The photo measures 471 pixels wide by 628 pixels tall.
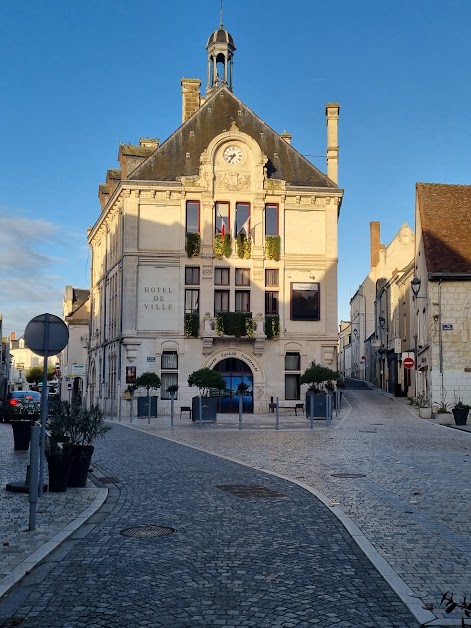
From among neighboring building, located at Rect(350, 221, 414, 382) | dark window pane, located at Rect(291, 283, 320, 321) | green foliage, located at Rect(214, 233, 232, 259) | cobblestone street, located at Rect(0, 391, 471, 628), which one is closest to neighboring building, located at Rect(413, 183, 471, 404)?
dark window pane, located at Rect(291, 283, 320, 321)

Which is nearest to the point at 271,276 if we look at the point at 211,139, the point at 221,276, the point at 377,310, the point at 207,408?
the point at 221,276

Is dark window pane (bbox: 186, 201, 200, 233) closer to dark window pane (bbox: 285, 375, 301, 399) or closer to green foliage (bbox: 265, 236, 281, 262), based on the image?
green foliage (bbox: 265, 236, 281, 262)

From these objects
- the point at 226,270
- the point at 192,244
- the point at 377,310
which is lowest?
the point at 226,270

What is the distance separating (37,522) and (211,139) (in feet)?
127

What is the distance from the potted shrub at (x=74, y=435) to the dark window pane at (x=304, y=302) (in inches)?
1261

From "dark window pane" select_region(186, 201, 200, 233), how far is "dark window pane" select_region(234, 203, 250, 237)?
2200 millimetres

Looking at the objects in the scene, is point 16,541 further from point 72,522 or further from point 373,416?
point 373,416

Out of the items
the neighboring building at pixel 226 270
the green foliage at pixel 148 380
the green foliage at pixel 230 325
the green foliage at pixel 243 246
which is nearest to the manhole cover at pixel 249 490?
the green foliage at pixel 148 380

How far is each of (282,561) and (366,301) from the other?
242 ft

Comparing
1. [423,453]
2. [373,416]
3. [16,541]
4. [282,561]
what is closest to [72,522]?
[16,541]

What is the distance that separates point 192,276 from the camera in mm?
43031

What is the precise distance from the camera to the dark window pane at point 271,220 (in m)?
43.9

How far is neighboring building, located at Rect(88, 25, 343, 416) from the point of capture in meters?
42.4

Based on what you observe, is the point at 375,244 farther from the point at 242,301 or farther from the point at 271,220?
the point at 242,301
